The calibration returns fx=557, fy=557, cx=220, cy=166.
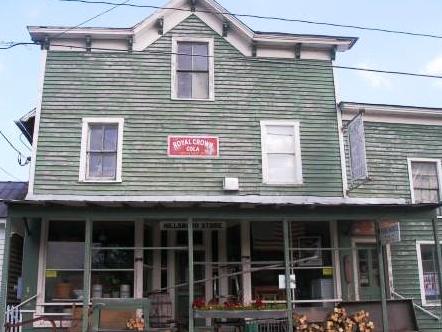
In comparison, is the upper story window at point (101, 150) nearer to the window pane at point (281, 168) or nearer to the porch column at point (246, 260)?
the porch column at point (246, 260)

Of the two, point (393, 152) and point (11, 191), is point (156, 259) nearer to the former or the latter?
point (11, 191)

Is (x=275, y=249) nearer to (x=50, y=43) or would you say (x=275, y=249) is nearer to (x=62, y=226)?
(x=62, y=226)

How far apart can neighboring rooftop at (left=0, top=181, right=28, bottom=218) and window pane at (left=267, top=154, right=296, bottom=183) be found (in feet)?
21.6

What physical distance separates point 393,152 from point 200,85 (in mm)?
5297

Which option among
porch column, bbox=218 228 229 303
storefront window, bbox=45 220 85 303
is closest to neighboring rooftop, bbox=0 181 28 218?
storefront window, bbox=45 220 85 303

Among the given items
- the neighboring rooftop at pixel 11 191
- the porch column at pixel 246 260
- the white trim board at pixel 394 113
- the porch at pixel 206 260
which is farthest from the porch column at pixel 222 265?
the neighboring rooftop at pixel 11 191

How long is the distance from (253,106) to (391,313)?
583cm

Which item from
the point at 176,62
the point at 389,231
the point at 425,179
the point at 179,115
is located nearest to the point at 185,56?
the point at 176,62

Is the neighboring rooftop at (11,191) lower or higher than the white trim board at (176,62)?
lower

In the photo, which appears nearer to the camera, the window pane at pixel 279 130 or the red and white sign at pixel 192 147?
the red and white sign at pixel 192 147

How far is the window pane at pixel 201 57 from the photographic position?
46.4ft

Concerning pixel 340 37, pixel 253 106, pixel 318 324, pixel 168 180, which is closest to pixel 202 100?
pixel 253 106

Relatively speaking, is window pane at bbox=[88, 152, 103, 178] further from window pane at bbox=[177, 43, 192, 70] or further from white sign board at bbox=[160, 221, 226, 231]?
window pane at bbox=[177, 43, 192, 70]

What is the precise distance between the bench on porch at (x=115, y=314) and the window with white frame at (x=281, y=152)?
14.8ft
